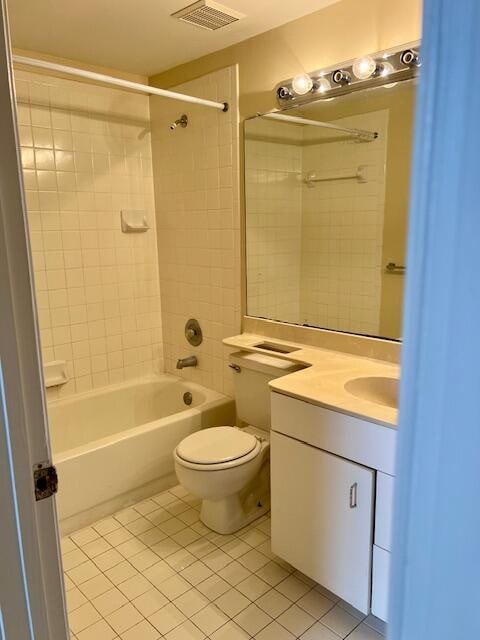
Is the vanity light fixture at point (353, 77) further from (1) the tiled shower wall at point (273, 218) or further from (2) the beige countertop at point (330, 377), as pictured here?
(2) the beige countertop at point (330, 377)

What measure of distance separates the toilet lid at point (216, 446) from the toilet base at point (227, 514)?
0.25 metres

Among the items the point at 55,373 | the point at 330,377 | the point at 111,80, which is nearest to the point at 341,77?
the point at 111,80

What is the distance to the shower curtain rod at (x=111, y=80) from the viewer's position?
1.86m

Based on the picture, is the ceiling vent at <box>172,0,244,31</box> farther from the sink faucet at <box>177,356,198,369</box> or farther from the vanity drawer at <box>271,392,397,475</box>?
the sink faucet at <box>177,356,198,369</box>

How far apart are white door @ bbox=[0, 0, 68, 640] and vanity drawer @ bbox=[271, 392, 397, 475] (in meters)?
0.95

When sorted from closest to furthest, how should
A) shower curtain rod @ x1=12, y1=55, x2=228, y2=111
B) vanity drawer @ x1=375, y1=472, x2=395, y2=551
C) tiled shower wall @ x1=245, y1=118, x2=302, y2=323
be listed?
1. vanity drawer @ x1=375, y1=472, x2=395, y2=551
2. shower curtain rod @ x1=12, y1=55, x2=228, y2=111
3. tiled shower wall @ x1=245, y1=118, x2=302, y2=323

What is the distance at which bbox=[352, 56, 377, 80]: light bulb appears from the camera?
1.81 metres

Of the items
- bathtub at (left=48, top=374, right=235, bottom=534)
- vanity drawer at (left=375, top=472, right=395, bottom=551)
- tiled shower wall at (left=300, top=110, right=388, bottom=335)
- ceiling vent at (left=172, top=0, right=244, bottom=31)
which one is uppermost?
ceiling vent at (left=172, top=0, right=244, bottom=31)

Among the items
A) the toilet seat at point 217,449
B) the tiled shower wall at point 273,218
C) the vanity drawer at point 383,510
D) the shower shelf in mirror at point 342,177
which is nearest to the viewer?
the vanity drawer at point 383,510

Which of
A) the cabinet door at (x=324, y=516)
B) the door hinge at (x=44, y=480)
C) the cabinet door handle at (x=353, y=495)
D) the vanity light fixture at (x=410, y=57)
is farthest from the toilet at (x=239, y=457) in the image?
the vanity light fixture at (x=410, y=57)

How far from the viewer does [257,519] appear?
7.38 feet

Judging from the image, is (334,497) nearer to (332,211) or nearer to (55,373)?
(332,211)

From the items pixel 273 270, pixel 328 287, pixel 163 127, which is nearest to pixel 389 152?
pixel 328 287

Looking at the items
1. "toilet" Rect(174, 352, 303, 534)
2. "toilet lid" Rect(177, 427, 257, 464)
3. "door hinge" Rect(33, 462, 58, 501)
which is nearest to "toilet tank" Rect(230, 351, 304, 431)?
"toilet" Rect(174, 352, 303, 534)
